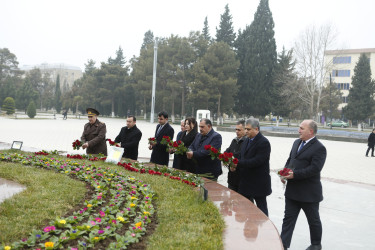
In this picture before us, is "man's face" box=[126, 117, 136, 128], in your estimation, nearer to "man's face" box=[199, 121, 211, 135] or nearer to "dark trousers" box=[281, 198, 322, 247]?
"man's face" box=[199, 121, 211, 135]

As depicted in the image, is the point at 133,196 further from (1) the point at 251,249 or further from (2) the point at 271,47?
(2) the point at 271,47

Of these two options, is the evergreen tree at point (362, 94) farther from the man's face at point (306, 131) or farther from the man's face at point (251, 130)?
the man's face at point (306, 131)

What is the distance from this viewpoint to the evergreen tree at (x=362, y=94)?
42438mm

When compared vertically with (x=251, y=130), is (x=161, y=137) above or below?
below

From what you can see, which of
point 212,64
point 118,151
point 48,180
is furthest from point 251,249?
point 212,64

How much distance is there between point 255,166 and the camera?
13.1 feet

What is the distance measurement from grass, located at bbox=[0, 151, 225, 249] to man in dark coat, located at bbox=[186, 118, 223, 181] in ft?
1.93

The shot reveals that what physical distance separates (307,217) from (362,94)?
4447 cm

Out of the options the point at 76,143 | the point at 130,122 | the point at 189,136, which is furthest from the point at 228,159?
the point at 76,143

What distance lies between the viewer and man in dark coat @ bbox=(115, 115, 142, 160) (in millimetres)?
6156

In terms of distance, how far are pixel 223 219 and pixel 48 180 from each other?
257 centimetres

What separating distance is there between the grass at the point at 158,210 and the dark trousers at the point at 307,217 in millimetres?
900

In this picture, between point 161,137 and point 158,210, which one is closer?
point 158,210

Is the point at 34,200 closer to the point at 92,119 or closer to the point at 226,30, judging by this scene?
the point at 92,119
